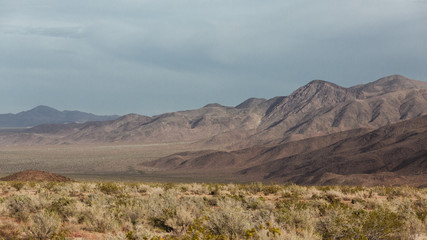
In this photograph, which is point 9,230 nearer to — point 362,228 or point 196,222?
point 196,222

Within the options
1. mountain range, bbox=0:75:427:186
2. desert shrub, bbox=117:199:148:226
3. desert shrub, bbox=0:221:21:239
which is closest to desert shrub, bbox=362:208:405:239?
desert shrub, bbox=117:199:148:226

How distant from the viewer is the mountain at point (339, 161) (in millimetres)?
53906

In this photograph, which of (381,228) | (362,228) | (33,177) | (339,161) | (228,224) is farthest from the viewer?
(339,161)

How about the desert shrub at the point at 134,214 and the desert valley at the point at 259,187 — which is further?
the desert shrub at the point at 134,214

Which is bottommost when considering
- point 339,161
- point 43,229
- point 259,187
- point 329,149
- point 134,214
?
point 339,161

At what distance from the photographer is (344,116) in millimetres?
151000

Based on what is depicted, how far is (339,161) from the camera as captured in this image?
71.0 m

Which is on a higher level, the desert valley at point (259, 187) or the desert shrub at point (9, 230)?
the desert shrub at point (9, 230)

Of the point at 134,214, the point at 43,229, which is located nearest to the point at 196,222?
the point at 134,214

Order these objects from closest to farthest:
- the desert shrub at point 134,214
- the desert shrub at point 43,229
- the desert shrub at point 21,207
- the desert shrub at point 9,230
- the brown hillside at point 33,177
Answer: the desert shrub at point 43,229, the desert shrub at point 9,230, the desert shrub at point 134,214, the desert shrub at point 21,207, the brown hillside at point 33,177

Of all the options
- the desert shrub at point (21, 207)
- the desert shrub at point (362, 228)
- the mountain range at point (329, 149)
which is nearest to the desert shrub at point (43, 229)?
the desert shrub at point (21, 207)

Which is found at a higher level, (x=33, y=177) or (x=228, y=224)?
(x=228, y=224)

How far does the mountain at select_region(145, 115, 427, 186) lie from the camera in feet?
177

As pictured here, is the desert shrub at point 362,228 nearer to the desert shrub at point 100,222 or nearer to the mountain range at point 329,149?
the desert shrub at point 100,222
